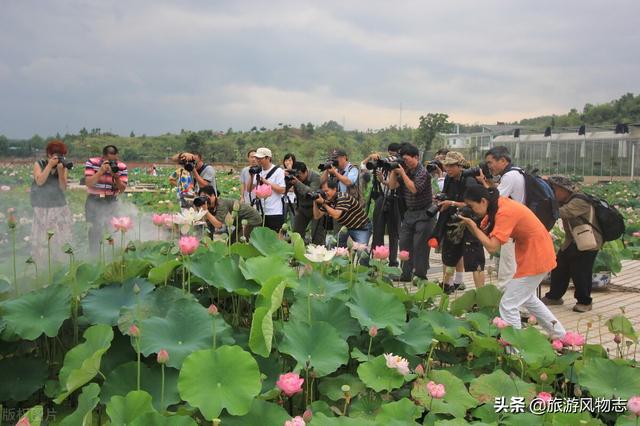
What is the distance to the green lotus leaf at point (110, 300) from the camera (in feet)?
6.95

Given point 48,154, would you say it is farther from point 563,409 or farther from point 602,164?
point 602,164

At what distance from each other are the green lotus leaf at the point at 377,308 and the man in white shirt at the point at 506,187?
196 cm

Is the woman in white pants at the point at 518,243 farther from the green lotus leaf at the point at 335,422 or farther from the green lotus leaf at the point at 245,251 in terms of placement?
the green lotus leaf at the point at 335,422

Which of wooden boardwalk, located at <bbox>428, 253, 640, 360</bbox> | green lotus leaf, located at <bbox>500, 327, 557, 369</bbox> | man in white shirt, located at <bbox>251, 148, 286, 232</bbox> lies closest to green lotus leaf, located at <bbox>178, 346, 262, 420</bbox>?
green lotus leaf, located at <bbox>500, 327, 557, 369</bbox>

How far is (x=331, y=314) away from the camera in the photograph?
94.6 inches

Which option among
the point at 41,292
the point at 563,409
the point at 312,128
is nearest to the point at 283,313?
the point at 41,292

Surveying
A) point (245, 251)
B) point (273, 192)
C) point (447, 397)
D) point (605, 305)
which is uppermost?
point (273, 192)

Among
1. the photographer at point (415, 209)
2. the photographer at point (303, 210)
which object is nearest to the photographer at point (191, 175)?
the photographer at point (303, 210)

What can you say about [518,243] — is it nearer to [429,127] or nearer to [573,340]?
[573,340]

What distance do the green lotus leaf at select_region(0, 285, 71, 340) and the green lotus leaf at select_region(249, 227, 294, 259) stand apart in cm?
91

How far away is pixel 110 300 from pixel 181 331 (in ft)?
1.22

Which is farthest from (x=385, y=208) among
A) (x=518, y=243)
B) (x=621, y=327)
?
(x=621, y=327)

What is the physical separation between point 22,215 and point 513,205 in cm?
267

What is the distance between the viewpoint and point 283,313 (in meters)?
2.62
